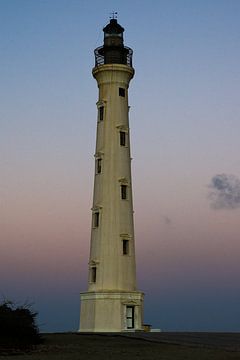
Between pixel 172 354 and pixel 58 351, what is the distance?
457 centimetres

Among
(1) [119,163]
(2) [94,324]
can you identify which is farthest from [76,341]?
(1) [119,163]

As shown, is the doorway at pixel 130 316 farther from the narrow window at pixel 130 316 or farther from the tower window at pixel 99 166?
the tower window at pixel 99 166

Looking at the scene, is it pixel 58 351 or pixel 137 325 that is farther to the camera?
pixel 137 325

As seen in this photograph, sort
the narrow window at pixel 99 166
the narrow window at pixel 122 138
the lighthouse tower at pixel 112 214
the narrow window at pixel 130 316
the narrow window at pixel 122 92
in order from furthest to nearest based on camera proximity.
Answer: the narrow window at pixel 122 92 → the narrow window at pixel 122 138 → the narrow window at pixel 99 166 → the narrow window at pixel 130 316 → the lighthouse tower at pixel 112 214

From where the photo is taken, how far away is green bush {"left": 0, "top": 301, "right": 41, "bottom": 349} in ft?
81.1

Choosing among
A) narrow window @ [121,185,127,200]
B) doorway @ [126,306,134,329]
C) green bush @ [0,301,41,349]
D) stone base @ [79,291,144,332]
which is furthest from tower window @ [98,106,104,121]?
green bush @ [0,301,41,349]

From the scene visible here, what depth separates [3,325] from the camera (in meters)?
25.5

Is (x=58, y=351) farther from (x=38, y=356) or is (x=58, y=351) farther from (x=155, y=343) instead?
(x=155, y=343)

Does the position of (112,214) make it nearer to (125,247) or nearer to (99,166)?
(125,247)

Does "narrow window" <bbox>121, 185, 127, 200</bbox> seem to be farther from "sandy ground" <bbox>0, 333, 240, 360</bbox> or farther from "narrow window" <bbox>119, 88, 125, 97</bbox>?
"sandy ground" <bbox>0, 333, 240, 360</bbox>

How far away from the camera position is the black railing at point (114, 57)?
44875mm

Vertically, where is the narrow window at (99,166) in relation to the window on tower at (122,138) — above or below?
below

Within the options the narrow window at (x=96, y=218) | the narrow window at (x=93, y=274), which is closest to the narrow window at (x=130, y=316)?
the narrow window at (x=93, y=274)

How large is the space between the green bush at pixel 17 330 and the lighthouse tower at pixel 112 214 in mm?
13751
